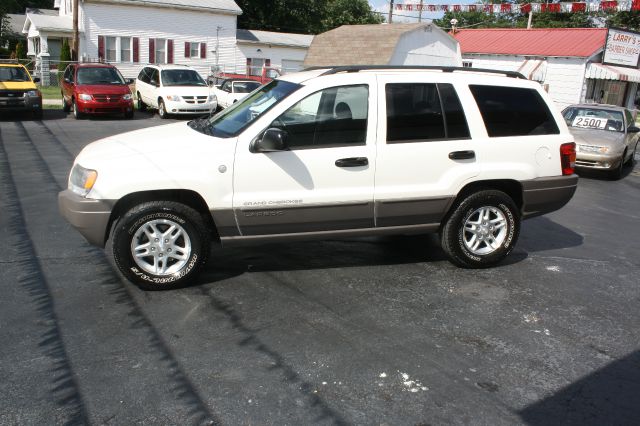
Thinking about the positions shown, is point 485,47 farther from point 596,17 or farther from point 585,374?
point 585,374

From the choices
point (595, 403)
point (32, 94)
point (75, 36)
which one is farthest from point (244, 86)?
point (595, 403)

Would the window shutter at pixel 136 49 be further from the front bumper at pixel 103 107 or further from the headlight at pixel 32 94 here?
the headlight at pixel 32 94

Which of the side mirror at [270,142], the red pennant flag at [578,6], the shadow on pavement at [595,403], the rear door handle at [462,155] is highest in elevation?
the red pennant flag at [578,6]

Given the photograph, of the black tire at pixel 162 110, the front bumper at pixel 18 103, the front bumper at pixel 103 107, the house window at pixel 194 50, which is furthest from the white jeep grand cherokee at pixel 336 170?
the house window at pixel 194 50

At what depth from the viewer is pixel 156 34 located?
34375mm

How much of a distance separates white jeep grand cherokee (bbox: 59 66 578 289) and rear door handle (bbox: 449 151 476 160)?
15 mm

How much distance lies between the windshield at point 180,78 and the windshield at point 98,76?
1.53m

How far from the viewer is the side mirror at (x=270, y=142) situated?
490cm

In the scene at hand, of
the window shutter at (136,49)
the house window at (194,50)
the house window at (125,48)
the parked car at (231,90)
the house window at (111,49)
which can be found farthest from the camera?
the house window at (194,50)

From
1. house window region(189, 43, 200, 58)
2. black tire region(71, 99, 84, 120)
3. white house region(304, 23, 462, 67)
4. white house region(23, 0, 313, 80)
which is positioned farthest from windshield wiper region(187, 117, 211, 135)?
house window region(189, 43, 200, 58)

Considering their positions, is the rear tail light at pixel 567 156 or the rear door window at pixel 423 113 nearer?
the rear door window at pixel 423 113

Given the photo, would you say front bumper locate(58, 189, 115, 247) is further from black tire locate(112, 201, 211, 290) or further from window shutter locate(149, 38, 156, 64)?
window shutter locate(149, 38, 156, 64)

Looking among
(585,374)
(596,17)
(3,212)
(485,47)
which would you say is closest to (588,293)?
(585,374)

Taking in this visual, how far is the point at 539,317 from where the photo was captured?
490cm
